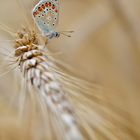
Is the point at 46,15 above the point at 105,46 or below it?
above

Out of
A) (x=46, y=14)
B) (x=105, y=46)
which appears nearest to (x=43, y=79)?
(x=46, y=14)

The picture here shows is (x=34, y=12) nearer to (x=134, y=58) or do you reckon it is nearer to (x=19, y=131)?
(x=19, y=131)

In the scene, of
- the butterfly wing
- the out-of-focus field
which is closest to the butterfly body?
the butterfly wing

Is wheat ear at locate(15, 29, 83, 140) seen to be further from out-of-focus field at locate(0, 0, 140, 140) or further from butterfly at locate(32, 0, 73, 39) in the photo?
out-of-focus field at locate(0, 0, 140, 140)

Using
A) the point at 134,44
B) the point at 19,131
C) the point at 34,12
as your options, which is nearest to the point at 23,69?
the point at 34,12

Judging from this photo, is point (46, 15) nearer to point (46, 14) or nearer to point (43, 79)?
point (46, 14)

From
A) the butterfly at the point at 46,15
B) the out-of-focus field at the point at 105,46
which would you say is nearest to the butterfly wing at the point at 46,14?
the butterfly at the point at 46,15

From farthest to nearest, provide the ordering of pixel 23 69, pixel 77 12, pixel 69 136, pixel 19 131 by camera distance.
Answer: pixel 77 12 → pixel 19 131 → pixel 23 69 → pixel 69 136
